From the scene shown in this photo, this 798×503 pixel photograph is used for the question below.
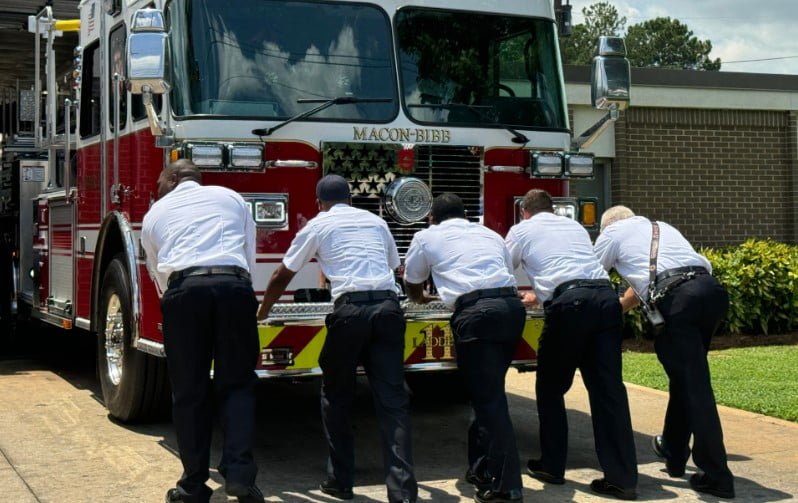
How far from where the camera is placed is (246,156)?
6.68m

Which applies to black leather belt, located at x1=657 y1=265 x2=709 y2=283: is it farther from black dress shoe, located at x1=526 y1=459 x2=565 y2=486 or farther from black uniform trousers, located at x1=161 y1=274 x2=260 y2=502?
black uniform trousers, located at x1=161 y1=274 x2=260 y2=502

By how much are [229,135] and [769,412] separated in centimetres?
461

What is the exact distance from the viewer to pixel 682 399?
652cm

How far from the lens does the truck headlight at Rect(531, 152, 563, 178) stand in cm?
752

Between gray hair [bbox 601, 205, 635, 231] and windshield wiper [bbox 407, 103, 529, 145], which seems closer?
gray hair [bbox 601, 205, 635, 231]

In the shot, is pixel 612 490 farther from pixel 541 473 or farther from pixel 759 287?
pixel 759 287

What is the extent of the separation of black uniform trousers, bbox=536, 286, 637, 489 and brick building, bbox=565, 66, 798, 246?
8943 millimetres

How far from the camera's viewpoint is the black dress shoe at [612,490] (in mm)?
6133

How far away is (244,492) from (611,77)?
3.57 metres

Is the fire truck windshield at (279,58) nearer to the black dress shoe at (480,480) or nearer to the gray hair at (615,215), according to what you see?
the gray hair at (615,215)

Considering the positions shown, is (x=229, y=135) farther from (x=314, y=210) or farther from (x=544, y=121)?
(x=544, y=121)

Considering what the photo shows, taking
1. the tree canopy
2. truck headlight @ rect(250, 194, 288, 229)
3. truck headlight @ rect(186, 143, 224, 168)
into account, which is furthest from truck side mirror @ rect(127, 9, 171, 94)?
the tree canopy

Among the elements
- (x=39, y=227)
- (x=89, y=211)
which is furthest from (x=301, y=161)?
(x=39, y=227)

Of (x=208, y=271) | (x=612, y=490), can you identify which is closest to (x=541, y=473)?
(x=612, y=490)
